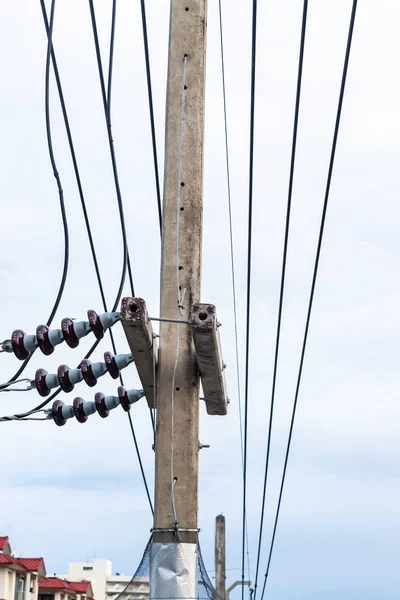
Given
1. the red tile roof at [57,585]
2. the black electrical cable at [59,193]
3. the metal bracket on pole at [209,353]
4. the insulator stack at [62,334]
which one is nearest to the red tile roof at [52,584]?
the red tile roof at [57,585]

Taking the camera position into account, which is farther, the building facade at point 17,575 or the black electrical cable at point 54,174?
the building facade at point 17,575

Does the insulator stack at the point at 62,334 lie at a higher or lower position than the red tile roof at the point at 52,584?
lower

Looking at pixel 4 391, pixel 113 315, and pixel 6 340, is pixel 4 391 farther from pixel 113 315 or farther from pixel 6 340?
pixel 113 315

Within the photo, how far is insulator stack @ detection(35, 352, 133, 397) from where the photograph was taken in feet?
26.4

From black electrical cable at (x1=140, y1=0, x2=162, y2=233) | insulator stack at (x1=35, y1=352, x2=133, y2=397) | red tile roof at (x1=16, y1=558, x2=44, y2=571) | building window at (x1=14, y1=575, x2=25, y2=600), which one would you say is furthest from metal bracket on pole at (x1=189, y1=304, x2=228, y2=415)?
red tile roof at (x1=16, y1=558, x2=44, y2=571)

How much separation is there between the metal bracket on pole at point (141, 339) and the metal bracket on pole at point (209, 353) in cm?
31

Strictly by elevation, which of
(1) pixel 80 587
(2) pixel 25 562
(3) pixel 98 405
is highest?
(1) pixel 80 587

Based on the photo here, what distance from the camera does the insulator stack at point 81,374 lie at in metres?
8.05

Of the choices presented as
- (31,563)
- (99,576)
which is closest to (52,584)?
(31,563)

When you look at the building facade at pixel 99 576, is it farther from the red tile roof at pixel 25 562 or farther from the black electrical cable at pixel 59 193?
the black electrical cable at pixel 59 193

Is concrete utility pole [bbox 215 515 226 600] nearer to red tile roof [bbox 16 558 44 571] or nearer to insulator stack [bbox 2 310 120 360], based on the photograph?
insulator stack [bbox 2 310 120 360]

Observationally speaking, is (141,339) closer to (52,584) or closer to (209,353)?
(209,353)

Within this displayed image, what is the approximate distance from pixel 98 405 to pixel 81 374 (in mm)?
484

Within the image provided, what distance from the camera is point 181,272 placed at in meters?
7.31
